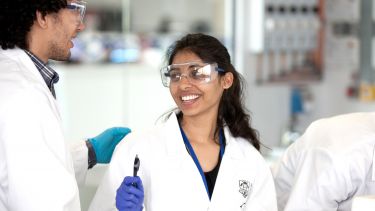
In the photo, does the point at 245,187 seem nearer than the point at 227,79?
Yes

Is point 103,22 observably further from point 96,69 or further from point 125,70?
point 125,70

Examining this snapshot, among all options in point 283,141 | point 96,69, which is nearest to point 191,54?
point 283,141

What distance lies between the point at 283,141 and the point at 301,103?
0.32 metres

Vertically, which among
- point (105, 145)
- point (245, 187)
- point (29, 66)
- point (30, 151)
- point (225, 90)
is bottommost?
point (245, 187)

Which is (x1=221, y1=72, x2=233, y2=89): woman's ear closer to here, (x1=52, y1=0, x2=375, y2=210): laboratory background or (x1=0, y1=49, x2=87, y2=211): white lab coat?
(x1=0, y1=49, x2=87, y2=211): white lab coat

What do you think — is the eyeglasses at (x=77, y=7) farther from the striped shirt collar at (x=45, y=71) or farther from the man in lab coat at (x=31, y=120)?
the striped shirt collar at (x=45, y=71)

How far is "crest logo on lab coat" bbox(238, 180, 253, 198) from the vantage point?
2.12m

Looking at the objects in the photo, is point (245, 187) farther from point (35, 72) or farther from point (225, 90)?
point (35, 72)

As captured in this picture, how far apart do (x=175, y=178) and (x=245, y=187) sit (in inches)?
9.9

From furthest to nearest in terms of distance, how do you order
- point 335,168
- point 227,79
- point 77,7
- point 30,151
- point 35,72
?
point 227,79 → point 335,168 → point 77,7 → point 35,72 → point 30,151

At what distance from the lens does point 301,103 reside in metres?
4.50

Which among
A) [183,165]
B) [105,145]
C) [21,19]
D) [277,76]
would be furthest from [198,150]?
[277,76]

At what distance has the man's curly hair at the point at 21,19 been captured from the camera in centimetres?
183

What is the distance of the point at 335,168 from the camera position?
6.82ft
